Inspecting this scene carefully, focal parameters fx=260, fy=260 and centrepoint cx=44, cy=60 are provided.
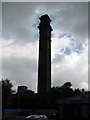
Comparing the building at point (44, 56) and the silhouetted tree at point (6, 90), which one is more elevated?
the building at point (44, 56)

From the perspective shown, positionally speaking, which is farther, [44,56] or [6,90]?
[44,56]

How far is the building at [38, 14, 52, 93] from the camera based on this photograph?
101938 mm

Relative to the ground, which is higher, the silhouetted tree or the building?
the building

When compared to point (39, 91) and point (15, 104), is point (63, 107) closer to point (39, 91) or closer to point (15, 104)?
point (15, 104)

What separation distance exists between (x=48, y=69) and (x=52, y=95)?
66.4 ft

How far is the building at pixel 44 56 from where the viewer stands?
102 meters

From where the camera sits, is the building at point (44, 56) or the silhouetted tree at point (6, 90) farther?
the building at point (44, 56)

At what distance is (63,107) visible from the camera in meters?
44.4

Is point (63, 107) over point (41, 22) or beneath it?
beneath

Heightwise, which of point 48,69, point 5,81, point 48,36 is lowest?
point 5,81

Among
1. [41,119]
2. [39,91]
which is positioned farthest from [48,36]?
[41,119]

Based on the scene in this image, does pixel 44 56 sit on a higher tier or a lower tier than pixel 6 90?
higher

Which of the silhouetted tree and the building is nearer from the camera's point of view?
the silhouetted tree

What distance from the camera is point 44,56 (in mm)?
105750
